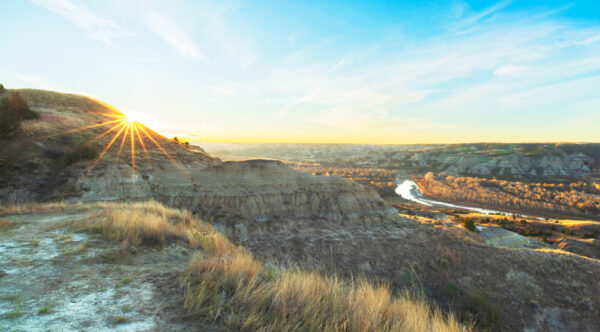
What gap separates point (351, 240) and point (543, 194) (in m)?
92.5

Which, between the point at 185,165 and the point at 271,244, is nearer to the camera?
the point at 271,244

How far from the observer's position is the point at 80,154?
16.7 metres

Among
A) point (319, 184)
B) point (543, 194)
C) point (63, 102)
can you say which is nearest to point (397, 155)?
point (543, 194)

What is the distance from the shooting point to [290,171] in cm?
2473

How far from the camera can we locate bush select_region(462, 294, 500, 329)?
492 inches

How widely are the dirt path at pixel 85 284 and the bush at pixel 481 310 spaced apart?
14.5m

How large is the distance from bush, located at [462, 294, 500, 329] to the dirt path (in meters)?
14.5

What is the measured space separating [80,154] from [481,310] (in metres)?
26.2

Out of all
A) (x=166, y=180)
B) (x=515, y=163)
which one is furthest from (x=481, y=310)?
(x=515, y=163)

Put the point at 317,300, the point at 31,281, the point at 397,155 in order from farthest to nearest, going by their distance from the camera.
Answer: the point at 397,155 → the point at 31,281 → the point at 317,300

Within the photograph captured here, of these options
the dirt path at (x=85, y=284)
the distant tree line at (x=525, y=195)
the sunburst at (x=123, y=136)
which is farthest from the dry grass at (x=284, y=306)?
the distant tree line at (x=525, y=195)

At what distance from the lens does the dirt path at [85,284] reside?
119 inches

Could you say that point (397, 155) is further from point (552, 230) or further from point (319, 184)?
point (319, 184)

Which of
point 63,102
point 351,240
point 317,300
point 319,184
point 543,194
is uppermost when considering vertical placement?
point 63,102
